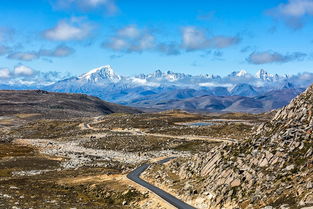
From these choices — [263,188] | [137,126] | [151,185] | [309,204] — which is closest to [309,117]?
[263,188]

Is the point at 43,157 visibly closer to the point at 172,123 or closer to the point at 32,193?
the point at 32,193

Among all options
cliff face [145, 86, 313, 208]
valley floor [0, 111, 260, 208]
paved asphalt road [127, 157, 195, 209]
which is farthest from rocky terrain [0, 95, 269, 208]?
cliff face [145, 86, 313, 208]

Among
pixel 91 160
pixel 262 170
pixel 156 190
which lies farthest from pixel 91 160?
pixel 262 170

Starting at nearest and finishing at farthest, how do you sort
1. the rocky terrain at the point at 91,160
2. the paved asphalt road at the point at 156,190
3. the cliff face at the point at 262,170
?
the cliff face at the point at 262,170 < the paved asphalt road at the point at 156,190 < the rocky terrain at the point at 91,160

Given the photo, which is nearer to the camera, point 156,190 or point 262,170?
point 262,170

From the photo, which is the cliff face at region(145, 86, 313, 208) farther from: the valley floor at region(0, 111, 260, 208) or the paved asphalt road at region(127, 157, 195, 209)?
the valley floor at region(0, 111, 260, 208)

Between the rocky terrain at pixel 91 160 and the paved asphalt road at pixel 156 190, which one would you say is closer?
the paved asphalt road at pixel 156 190

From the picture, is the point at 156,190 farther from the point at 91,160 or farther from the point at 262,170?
the point at 91,160

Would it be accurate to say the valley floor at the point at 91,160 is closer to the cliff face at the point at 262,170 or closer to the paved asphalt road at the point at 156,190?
the paved asphalt road at the point at 156,190

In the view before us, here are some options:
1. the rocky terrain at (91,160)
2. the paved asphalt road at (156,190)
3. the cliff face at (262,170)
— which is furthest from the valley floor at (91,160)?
the cliff face at (262,170)
